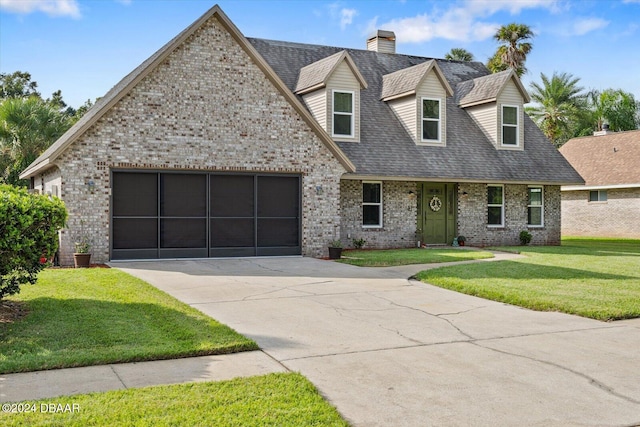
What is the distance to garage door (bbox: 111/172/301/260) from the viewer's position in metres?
16.9

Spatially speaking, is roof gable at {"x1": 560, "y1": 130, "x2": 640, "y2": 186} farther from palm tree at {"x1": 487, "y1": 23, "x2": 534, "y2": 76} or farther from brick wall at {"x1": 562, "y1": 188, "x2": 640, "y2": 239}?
palm tree at {"x1": 487, "y1": 23, "x2": 534, "y2": 76}

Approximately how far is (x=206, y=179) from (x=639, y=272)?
10972 mm

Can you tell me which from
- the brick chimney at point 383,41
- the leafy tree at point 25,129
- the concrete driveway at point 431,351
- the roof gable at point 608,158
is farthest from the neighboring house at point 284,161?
the roof gable at point 608,158

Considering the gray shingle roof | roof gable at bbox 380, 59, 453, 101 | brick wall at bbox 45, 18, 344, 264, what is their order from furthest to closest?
roof gable at bbox 380, 59, 453, 101 → the gray shingle roof → brick wall at bbox 45, 18, 344, 264

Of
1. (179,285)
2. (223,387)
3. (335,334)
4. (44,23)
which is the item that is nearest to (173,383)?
(223,387)

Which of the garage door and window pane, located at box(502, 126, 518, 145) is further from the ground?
window pane, located at box(502, 126, 518, 145)

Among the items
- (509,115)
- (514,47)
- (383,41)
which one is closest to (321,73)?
(383,41)

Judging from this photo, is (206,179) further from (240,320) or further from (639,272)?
(639,272)

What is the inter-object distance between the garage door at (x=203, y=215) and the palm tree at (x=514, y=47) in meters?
26.4

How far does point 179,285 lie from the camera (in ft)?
41.2

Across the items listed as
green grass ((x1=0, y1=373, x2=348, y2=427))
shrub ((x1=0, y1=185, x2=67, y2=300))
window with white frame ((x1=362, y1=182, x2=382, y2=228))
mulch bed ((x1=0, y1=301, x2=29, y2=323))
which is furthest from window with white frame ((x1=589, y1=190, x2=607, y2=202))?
green grass ((x1=0, y1=373, x2=348, y2=427))

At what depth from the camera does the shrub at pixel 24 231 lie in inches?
336

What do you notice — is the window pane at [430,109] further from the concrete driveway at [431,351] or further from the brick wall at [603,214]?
the brick wall at [603,214]

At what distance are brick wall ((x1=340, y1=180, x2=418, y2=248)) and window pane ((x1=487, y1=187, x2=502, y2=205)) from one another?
3.26m
